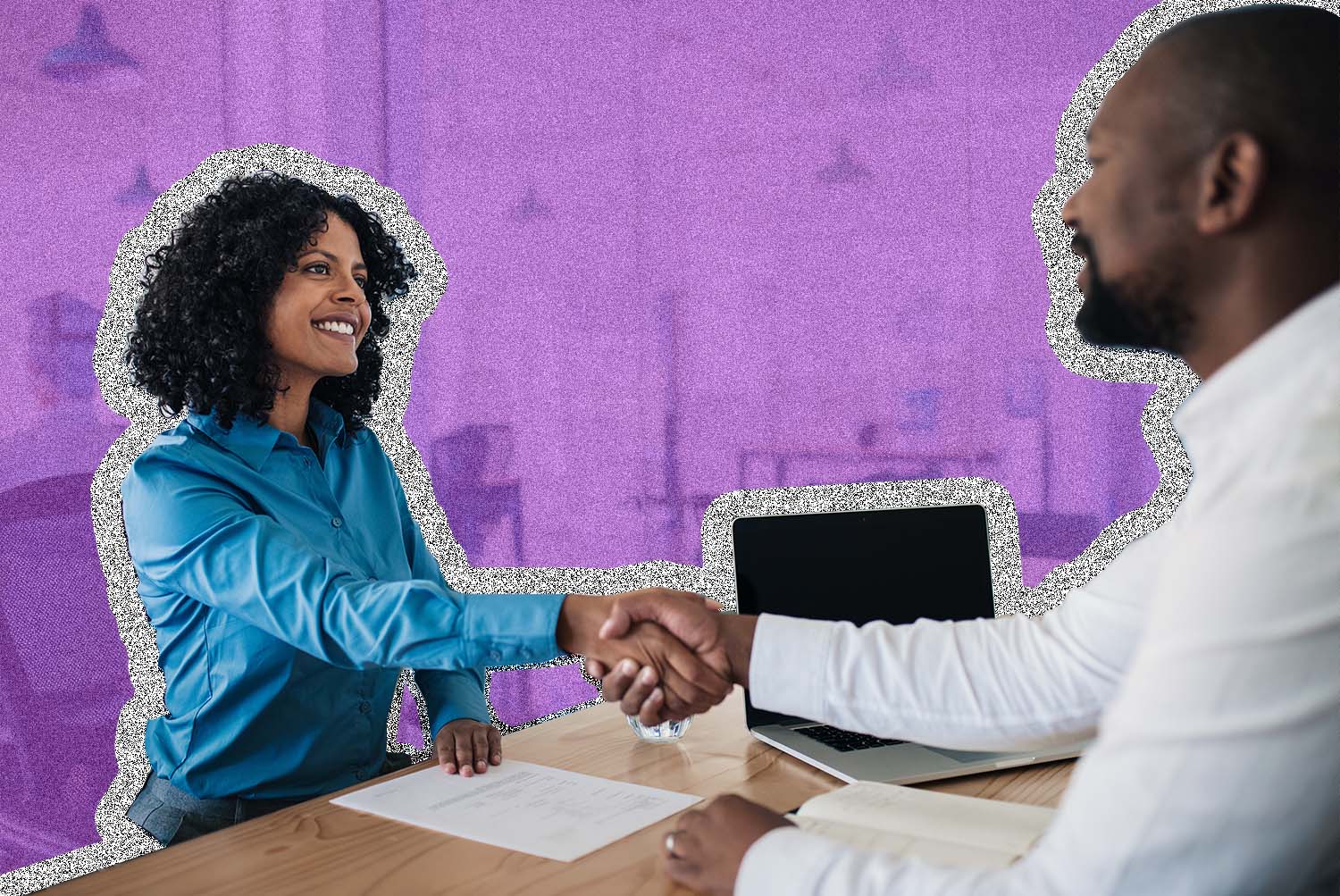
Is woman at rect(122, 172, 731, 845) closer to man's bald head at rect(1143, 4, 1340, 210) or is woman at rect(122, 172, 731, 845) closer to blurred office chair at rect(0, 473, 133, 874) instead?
blurred office chair at rect(0, 473, 133, 874)

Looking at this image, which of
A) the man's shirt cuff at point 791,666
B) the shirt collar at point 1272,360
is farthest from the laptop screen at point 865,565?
the shirt collar at point 1272,360

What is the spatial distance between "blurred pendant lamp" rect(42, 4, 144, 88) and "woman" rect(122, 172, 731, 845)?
1.17ft

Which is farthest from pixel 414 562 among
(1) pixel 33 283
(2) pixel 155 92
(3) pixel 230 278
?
(2) pixel 155 92

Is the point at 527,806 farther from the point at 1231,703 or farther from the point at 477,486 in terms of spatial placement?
the point at 477,486

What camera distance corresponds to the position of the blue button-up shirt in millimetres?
1244

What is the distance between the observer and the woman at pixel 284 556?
126 cm

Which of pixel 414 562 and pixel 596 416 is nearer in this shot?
pixel 414 562

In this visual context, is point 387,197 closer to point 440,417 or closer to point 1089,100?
point 440,417

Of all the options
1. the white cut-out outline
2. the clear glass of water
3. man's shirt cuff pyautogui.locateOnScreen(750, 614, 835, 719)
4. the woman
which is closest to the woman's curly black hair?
the woman

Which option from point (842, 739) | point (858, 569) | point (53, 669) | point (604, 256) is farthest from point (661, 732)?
point (53, 669)

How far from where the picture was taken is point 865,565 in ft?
4.75

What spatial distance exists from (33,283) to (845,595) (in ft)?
4.71

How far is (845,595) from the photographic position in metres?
1.44

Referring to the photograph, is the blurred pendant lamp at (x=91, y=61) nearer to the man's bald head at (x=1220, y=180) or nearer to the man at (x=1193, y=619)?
the man at (x=1193, y=619)
